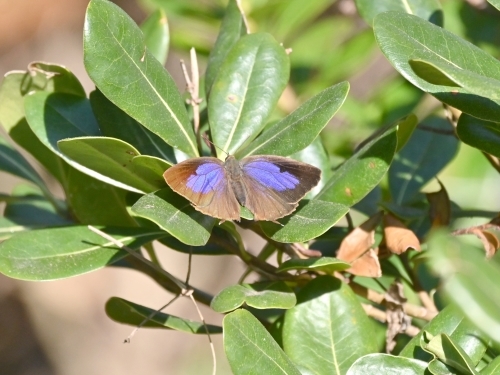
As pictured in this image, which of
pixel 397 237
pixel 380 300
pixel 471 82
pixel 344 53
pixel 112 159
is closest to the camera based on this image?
pixel 471 82

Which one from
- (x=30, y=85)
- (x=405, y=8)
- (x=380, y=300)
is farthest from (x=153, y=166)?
(x=405, y=8)

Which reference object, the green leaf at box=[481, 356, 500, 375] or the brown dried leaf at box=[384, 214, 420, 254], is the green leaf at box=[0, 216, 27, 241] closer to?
the brown dried leaf at box=[384, 214, 420, 254]

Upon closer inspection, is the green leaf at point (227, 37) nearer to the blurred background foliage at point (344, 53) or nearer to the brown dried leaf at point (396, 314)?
the brown dried leaf at point (396, 314)

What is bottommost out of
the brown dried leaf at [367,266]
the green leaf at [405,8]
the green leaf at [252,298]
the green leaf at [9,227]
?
the green leaf at [9,227]

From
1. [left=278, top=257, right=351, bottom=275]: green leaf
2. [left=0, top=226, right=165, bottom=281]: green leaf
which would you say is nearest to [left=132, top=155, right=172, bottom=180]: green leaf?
[left=0, top=226, right=165, bottom=281]: green leaf

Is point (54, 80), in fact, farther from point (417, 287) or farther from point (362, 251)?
point (417, 287)

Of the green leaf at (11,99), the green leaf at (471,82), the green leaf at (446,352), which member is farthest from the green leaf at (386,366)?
the green leaf at (11,99)
